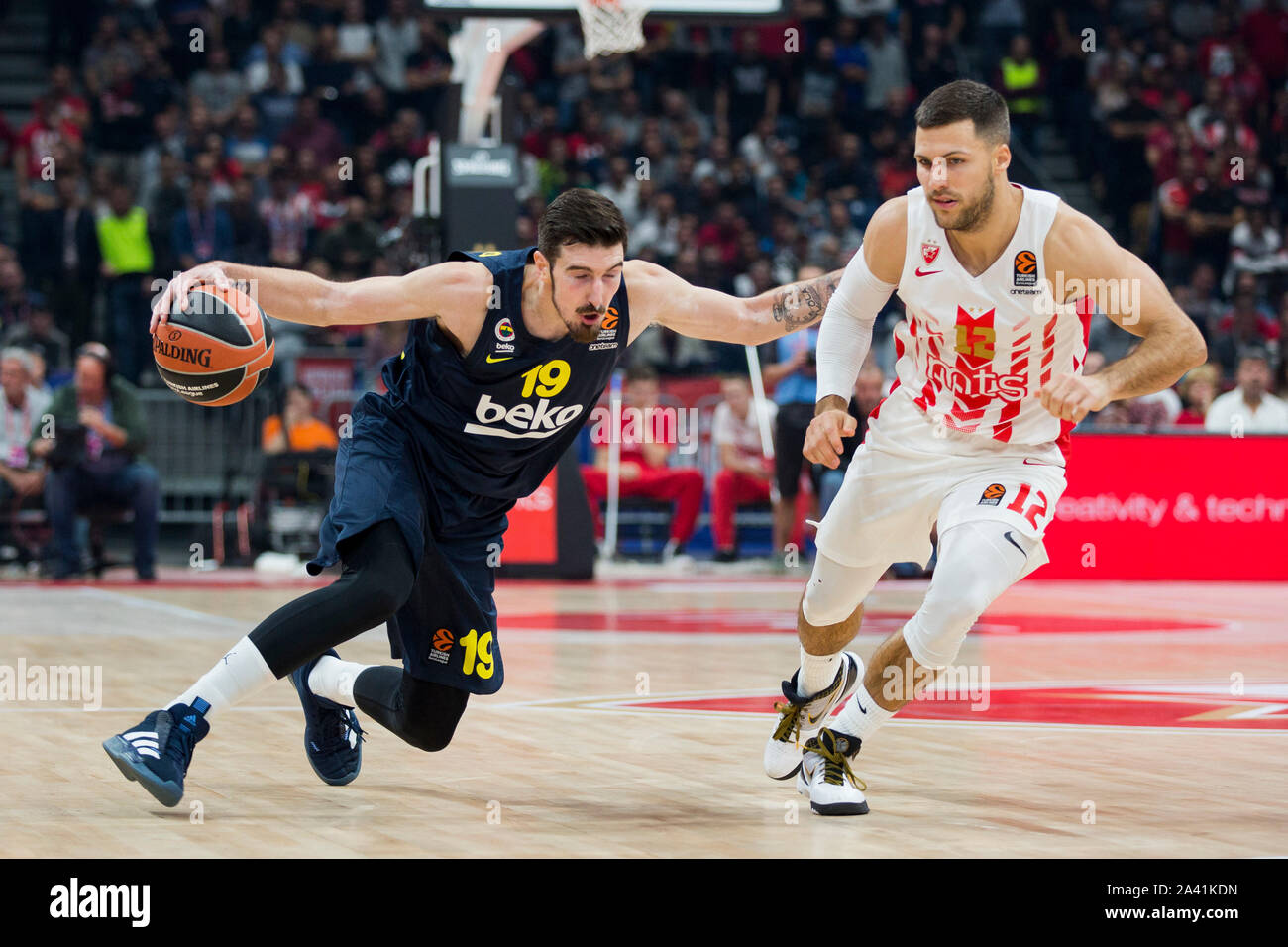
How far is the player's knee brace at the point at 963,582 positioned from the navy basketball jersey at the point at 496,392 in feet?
3.99

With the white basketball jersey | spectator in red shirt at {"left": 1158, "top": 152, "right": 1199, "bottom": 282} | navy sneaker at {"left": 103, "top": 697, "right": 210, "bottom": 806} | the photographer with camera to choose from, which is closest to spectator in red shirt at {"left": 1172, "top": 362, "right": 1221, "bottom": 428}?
spectator in red shirt at {"left": 1158, "top": 152, "right": 1199, "bottom": 282}

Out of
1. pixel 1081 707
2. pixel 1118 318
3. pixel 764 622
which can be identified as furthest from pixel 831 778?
pixel 764 622

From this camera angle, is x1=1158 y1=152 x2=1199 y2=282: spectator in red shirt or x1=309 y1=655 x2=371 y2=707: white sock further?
x1=1158 y1=152 x2=1199 y2=282: spectator in red shirt

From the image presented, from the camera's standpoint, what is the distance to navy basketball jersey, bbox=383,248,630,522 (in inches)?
208

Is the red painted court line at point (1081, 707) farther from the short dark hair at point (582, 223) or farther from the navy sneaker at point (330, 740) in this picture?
the short dark hair at point (582, 223)

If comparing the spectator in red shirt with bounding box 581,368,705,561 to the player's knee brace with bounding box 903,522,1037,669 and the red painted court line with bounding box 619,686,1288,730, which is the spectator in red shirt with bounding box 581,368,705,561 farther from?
the player's knee brace with bounding box 903,522,1037,669

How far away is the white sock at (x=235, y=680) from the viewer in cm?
492

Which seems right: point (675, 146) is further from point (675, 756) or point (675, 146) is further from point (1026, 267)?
point (1026, 267)

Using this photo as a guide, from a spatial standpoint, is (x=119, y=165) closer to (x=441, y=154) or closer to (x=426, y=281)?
(x=441, y=154)

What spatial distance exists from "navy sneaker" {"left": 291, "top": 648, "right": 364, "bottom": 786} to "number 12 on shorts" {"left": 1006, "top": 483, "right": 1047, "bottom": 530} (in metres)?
2.19

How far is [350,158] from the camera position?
19.1 metres

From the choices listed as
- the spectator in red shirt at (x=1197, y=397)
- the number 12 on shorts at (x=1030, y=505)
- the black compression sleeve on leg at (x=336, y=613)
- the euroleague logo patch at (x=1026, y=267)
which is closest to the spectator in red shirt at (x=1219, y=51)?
the spectator in red shirt at (x=1197, y=397)
